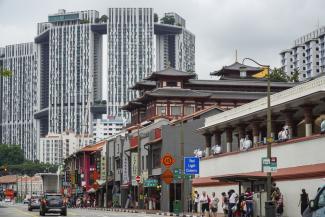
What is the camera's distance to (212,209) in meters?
43.1

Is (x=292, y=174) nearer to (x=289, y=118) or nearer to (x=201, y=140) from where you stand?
(x=289, y=118)

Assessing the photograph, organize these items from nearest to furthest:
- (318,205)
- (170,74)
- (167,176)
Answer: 1. (318,205)
2. (167,176)
3. (170,74)

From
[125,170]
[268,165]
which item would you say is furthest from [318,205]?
[125,170]

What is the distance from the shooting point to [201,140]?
6900cm

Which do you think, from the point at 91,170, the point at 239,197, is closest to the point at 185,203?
the point at 239,197

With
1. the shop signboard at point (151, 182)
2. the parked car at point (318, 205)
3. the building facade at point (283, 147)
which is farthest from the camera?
the shop signboard at point (151, 182)

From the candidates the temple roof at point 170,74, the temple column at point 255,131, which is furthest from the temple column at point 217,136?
the temple roof at point 170,74

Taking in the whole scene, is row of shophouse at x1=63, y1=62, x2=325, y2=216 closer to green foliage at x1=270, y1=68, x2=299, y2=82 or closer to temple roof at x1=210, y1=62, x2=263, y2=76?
temple roof at x1=210, y1=62, x2=263, y2=76

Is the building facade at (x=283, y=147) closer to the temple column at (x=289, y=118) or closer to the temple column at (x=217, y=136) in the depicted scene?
the temple column at (x=289, y=118)

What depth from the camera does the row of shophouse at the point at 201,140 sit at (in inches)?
1658

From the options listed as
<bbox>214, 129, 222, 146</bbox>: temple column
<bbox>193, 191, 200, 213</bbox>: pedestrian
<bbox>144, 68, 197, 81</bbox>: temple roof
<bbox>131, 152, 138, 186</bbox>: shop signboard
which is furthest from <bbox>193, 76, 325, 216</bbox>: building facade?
<bbox>144, 68, 197, 81</bbox>: temple roof

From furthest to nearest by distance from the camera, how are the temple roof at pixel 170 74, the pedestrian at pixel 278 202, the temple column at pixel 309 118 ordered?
the temple roof at pixel 170 74, the temple column at pixel 309 118, the pedestrian at pixel 278 202

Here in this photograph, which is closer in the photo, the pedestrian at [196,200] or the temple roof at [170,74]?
the pedestrian at [196,200]

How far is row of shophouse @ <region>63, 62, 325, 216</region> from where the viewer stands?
42.1 meters
